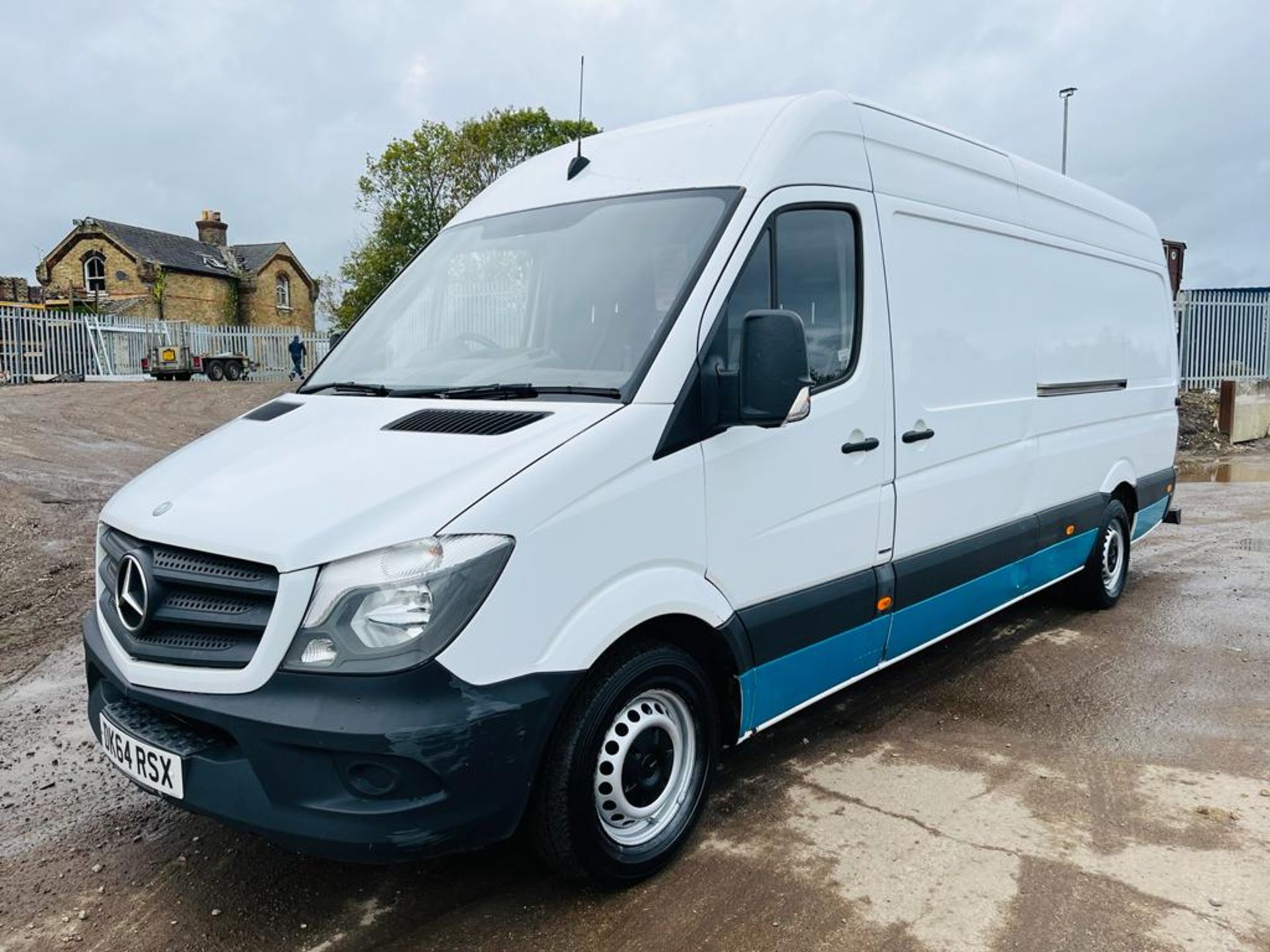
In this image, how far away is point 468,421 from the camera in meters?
3.18

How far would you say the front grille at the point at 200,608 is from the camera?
2.74 meters

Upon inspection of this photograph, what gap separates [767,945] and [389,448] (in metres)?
1.88

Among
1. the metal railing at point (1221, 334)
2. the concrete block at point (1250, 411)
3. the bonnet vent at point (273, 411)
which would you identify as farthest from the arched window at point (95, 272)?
the bonnet vent at point (273, 411)

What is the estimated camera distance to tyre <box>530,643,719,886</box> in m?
2.97

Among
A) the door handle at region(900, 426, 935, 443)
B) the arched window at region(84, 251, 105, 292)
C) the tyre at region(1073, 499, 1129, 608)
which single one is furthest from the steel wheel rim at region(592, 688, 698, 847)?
the arched window at region(84, 251, 105, 292)

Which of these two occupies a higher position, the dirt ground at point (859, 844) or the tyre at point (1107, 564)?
the tyre at point (1107, 564)

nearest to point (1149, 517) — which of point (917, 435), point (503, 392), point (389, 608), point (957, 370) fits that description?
point (957, 370)

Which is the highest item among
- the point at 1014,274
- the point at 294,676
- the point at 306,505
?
the point at 1014,274

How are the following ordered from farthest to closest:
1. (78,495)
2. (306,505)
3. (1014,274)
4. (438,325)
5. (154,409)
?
(154,409), (78,495), (1014,274), (438,325), (306,505)

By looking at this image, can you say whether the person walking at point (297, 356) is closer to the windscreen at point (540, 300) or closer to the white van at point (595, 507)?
the windscreen at point (540, 300)

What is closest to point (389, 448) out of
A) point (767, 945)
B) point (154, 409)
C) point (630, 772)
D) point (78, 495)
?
point (630, 772)

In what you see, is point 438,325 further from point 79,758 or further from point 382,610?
point 79,758

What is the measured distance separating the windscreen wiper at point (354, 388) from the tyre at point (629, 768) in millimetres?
1437

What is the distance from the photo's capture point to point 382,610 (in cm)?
263
